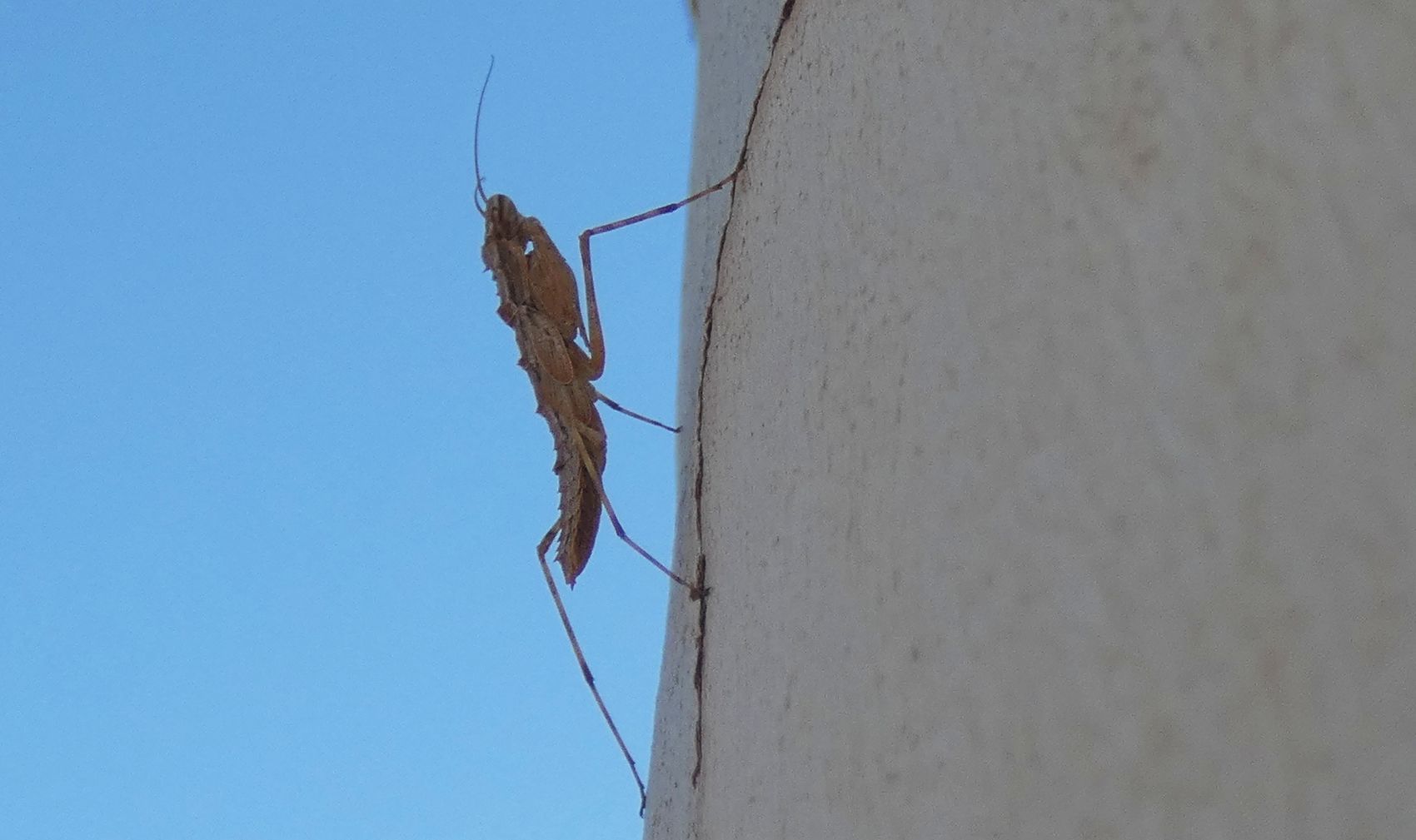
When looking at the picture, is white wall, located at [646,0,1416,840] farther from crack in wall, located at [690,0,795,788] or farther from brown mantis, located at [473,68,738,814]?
brown mantis, located at [473,68,738,814]

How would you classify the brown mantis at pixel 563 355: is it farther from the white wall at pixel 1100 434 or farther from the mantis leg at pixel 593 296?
the white wall at pixel 1100 434

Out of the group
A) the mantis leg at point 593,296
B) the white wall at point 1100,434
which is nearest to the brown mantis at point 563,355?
the mantis leg at point 593,296

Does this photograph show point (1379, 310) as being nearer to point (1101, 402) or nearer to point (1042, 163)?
point (1101, 402)

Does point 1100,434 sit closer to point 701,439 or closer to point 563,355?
point 701,439

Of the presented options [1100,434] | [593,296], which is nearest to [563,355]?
[593,296]

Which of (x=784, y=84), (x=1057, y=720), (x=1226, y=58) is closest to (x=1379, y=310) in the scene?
(x=1226, y=58)
